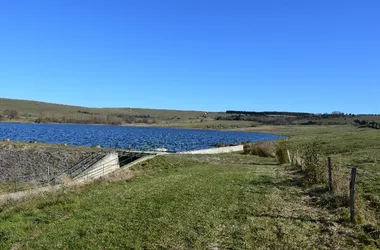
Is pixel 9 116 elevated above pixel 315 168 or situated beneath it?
elevated above

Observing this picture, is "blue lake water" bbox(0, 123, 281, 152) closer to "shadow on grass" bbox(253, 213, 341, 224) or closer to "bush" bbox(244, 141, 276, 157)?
"bush" bbox(244, 141, 276, 157)

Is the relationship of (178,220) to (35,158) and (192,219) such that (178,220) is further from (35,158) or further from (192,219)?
(35,158)

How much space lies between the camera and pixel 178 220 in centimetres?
1209

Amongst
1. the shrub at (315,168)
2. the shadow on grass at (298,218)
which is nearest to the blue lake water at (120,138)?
the shrub at (315,168)

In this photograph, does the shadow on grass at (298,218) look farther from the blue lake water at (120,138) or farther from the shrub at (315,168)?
the blue lake water at (120,138)

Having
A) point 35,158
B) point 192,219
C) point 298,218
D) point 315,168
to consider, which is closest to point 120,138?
point 35,158

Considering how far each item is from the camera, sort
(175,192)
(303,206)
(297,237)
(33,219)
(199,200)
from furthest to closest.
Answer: (175,192) → (199,200) → (303,206) → (33,219) → (297,237)

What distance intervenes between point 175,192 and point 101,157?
26.6 metres

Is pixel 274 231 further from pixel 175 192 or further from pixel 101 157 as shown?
pixel 101 157

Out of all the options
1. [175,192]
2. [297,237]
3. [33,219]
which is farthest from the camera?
[175,192]

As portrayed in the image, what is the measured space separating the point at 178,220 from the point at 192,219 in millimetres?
458

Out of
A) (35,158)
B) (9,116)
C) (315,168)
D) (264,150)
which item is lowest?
(35,158)

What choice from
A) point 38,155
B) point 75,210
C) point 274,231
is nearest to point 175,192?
point 75,210

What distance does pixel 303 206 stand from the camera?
1407cm
